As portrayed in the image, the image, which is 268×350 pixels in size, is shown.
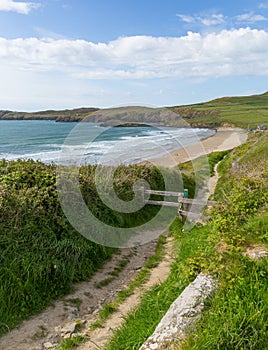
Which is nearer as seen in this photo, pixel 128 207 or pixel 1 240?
pixel 1 240

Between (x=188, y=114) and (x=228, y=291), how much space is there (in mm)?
109067

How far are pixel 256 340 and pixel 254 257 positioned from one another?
4.71 ft

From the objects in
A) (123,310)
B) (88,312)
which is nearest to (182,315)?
(123,310)

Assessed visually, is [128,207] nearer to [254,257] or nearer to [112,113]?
[254,257]

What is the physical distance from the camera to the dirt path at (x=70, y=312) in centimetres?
519

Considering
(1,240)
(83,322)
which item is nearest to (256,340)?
(83,322)

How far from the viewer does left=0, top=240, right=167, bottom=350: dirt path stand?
5188mm

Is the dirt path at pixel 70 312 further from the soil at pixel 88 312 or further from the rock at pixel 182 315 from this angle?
the rock at pixel 182 315

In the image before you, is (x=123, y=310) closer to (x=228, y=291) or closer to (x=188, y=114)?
(x=228, y=291)

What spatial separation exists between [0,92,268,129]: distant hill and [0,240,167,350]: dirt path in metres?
7.19

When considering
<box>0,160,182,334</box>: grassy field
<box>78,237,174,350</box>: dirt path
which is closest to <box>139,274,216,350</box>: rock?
<box>78,237,174,350</box>: dirt path

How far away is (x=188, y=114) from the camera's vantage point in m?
109

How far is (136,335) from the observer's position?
4535mm

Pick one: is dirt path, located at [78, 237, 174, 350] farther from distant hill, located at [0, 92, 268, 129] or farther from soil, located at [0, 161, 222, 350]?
distant hill, located at [0, 92, 268, 129]
